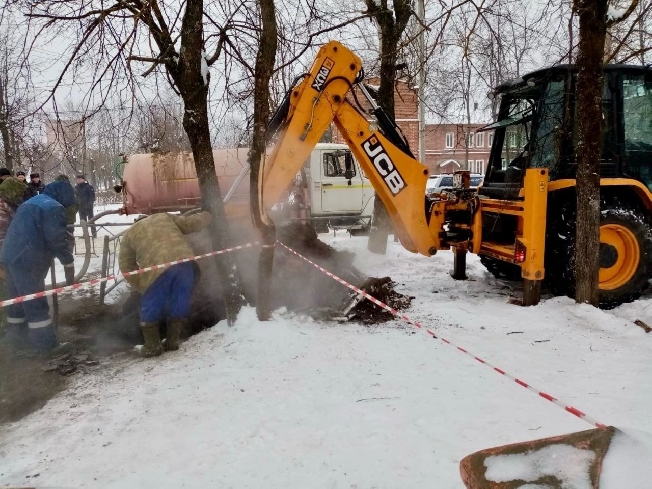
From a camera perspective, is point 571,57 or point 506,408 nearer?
point 506,408

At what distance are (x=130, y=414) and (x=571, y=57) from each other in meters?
5.75

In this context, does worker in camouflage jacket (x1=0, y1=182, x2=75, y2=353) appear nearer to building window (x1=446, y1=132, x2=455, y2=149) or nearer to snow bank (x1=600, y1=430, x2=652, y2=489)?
snow bank (x1=600, y1=430, x2=652, y2=489)

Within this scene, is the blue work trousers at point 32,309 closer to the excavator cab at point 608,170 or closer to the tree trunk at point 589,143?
the excavator cab at point 608,170

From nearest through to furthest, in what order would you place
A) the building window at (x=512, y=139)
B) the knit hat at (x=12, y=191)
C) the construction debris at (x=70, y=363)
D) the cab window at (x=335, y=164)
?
1. the construction debris at (x=70, y=363)
2. the building window at (x=512, y=139)
3. the knit hat at (x=12, y=191)
4. the cab window at (x=335, y=164)

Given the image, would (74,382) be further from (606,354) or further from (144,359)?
(606,354)

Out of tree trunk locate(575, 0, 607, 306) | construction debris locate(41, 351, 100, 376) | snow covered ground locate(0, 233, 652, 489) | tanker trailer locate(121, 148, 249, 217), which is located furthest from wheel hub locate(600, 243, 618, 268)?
tanker trailer locate(121, 148, 249, 217)

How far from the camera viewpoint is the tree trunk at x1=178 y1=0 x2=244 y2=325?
5.31m

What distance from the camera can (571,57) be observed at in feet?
17.8

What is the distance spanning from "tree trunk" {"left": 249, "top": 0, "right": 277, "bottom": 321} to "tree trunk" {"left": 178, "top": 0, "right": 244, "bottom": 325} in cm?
36

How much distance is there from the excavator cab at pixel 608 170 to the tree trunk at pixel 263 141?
3.02 meters

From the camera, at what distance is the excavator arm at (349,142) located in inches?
208

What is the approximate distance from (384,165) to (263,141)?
5.04ft

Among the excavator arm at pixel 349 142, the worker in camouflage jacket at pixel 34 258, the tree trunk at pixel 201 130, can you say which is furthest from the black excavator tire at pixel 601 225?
the worker in camouflage jacket at pixel 34 258

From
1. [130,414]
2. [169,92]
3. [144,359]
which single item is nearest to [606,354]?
[130,414]
